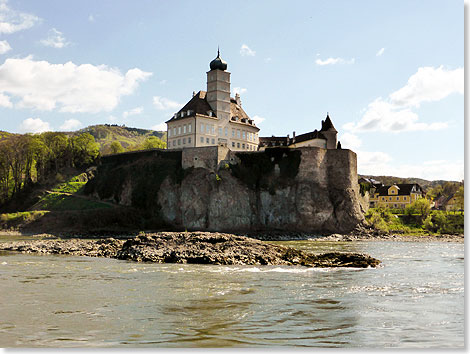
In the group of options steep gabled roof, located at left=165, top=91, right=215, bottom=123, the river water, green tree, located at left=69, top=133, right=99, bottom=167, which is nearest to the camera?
the river water

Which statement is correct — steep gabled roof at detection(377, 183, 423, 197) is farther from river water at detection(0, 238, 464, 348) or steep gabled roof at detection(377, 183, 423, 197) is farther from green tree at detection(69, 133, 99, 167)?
river water at detection(0, 238, 464, 348)

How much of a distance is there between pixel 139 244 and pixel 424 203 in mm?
56590

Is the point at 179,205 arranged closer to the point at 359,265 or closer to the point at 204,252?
the point at 204,252

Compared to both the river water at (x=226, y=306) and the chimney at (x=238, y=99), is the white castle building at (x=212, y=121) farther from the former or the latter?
the river water at (x=226, y=306)

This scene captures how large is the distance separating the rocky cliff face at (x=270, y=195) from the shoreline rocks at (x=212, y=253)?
2911cm

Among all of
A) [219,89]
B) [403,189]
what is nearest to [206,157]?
[219,89]

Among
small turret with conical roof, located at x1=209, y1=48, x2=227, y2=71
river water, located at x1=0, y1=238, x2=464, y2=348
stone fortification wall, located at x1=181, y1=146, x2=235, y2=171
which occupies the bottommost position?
river water, located at x1=0, y1=238, x2=464, y2=348

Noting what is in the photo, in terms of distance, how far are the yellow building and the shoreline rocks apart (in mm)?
72530

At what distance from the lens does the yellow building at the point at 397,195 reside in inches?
3807

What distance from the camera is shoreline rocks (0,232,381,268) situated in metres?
26.0

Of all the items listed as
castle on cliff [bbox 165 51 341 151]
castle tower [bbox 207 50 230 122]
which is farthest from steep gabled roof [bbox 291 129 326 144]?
castle tower [bbox 207 50 230 122]

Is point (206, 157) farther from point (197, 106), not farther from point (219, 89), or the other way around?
point (219, 89)

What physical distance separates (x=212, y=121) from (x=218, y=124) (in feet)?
4.33

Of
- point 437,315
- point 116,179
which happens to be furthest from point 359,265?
point 116,179
